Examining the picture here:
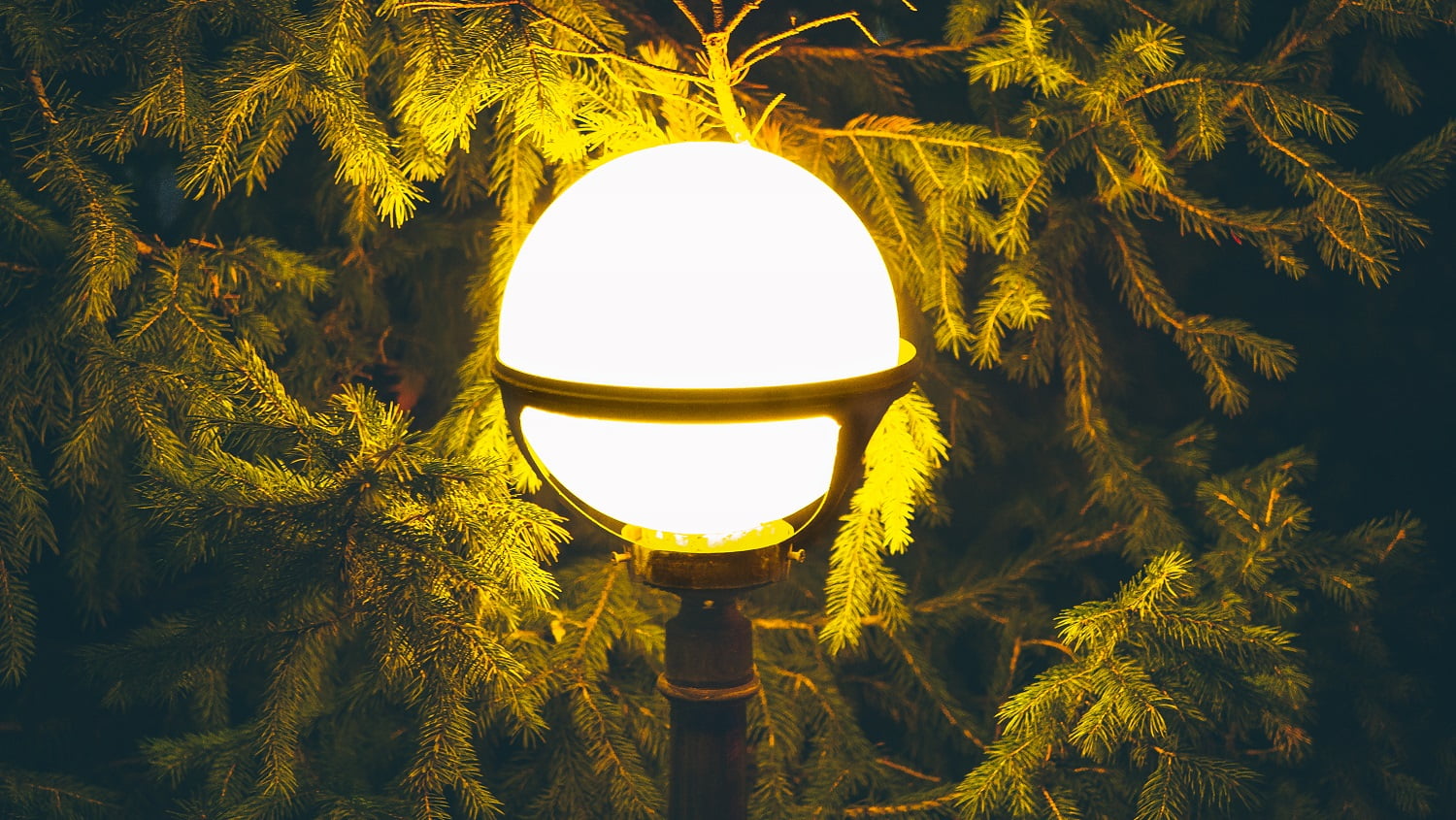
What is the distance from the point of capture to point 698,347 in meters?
1.25

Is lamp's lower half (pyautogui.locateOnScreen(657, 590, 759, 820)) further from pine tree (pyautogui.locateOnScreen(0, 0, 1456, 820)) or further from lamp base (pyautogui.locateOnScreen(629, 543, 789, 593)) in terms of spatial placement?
pine tree (pyautogui.locateOnScreen(0, 0, 1456, 820))

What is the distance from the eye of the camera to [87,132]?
1.99m

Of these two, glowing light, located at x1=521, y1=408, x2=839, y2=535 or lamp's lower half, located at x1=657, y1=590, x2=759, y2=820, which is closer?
glowing light, located at x1=521, y1=408, x2=839, y2=535

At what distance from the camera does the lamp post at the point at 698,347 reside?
1254 millimetres

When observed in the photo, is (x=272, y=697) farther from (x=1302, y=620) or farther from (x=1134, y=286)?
(x=1302, y=620)

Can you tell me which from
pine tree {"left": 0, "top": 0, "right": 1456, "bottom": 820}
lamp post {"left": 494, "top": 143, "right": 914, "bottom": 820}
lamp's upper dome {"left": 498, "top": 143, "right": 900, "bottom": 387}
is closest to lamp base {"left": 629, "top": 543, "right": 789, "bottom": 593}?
lamp post {"left": 494, "top": 143, "right": 914, "bottom": 820}

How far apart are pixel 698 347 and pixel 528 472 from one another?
3.30 feet

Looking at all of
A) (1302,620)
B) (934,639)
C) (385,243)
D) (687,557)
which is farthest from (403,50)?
(1302,620)

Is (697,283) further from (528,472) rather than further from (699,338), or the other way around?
(528,472)

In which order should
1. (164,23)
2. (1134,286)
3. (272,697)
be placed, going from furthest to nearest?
A: (1134,286) < (272,697) < (164,23)

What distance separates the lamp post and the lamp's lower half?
12 centimetres

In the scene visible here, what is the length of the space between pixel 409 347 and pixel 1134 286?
200cm

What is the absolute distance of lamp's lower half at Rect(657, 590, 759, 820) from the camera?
1600mm

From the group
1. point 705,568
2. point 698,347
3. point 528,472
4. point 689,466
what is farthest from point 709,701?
point 528,472
